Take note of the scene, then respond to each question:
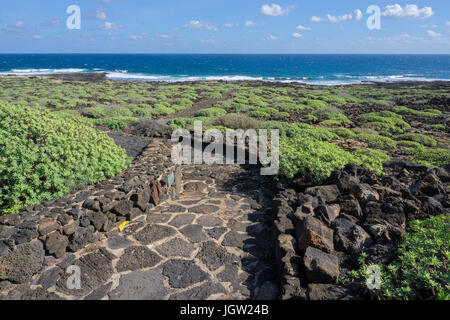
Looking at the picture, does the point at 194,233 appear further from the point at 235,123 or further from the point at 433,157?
the point at 235,123

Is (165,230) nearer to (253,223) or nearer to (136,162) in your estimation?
(253,223)

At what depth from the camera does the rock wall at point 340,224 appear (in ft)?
11.4

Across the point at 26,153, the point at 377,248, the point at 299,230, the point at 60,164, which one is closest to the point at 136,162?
the point at 60,164

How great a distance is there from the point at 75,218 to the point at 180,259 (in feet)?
5.34

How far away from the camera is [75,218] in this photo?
426cm

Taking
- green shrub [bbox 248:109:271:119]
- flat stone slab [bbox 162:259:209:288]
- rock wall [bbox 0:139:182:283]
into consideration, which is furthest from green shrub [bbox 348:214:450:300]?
green shrub [bbox 248:109:271:119]

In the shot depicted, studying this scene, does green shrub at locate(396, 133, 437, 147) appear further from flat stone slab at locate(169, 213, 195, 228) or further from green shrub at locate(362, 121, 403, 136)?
flat stone slab at locate(169, 213, 195, 228)

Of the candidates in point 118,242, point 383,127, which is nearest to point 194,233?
point 118,242

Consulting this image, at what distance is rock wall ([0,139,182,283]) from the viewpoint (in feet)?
12.0

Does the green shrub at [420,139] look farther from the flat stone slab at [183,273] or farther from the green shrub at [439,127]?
the flat stone slab at [183,273]

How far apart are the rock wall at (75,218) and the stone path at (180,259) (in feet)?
0.54

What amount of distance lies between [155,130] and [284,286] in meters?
8.90

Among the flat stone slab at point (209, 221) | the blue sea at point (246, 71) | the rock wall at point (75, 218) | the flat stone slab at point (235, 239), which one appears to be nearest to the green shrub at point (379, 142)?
the flat stone slab at point (209, 221)

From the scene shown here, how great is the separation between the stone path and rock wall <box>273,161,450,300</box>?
0.37 meters
